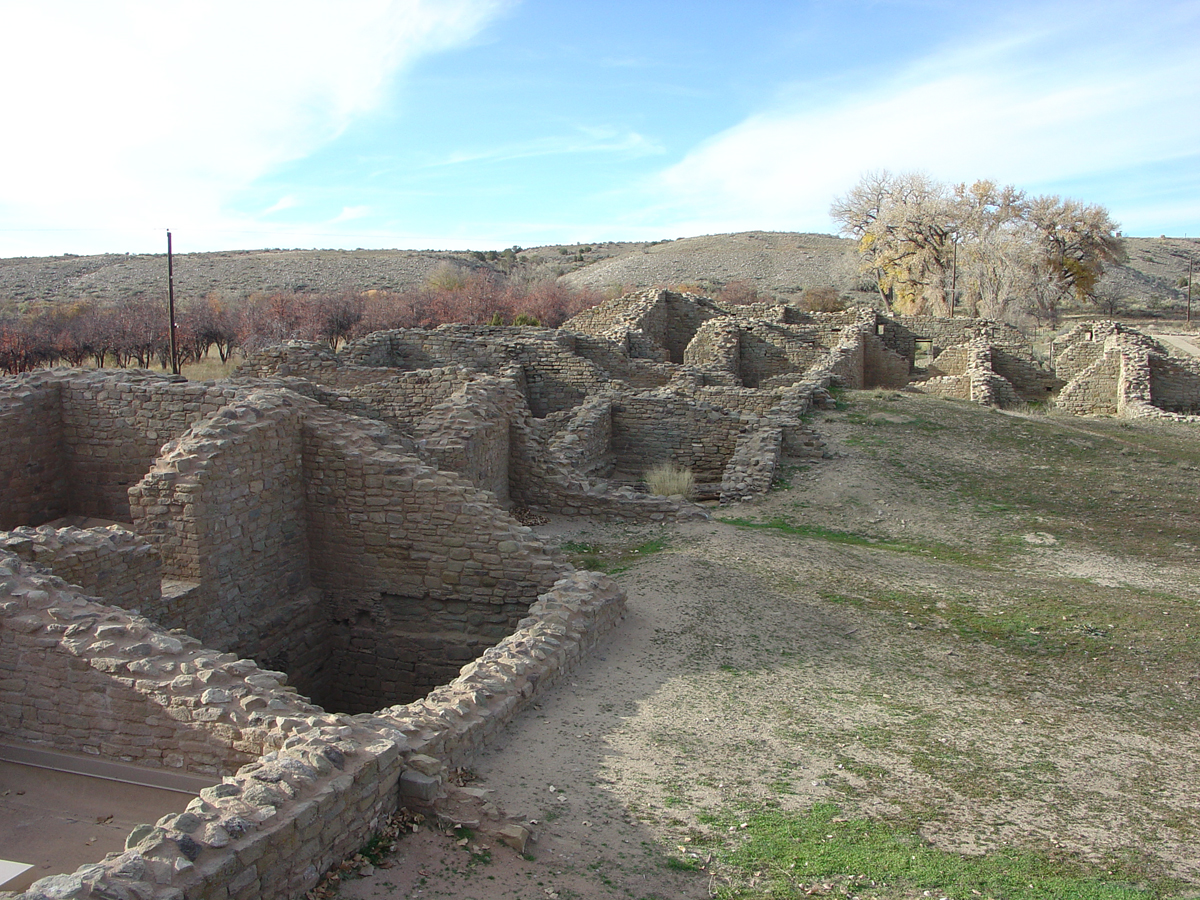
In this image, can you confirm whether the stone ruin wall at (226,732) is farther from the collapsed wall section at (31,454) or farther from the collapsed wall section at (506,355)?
the collapsed wall section at (506,355)

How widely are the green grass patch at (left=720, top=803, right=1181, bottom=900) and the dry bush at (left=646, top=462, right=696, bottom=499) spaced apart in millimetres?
8250

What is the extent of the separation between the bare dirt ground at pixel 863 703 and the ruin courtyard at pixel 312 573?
0.67ft

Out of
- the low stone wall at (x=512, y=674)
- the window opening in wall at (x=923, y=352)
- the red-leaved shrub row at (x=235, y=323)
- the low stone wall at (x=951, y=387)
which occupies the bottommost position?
the low stone wall at (x=512, y=674)

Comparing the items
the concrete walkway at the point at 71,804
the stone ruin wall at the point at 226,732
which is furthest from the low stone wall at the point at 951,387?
the concrete walkway at the point at 71,804

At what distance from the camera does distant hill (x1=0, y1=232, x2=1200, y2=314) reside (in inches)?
2140

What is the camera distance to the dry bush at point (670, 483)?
42.3 ft

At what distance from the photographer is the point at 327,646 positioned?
841 cm

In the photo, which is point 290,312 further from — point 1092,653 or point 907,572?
point 1092,653

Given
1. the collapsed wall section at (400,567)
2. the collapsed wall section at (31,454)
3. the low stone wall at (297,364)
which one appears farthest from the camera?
the low stone wall at (297,364)

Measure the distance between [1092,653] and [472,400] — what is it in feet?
23.5

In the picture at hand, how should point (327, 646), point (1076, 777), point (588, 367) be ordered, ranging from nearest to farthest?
point (1076, 777)
point (327, 646)
point (588, 367)

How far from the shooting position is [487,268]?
210ft

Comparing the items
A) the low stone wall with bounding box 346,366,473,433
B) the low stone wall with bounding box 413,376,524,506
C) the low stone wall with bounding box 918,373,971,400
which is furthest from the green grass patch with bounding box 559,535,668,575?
the low stone wall with bounding box 918,373,971,400

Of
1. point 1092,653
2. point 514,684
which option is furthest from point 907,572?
point 514,684
